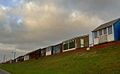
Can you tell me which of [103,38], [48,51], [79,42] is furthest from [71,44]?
[48,51]

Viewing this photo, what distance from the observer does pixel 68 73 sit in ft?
100

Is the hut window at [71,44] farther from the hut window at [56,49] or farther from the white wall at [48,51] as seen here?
the white wall at [48,51]

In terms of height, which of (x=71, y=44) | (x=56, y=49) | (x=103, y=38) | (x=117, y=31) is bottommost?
(x=56, y=49)

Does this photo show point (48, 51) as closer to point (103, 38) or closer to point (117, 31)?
point (103, 38)

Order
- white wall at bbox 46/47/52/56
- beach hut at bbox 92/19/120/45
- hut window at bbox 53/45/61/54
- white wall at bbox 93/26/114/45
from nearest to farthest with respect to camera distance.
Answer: beach hut at bbox 92/19/120/45 → white wall at bbox 93/26/114/45 → hut window at bbox 53/45/61/54 → white wall at bbox 46/47/52/56

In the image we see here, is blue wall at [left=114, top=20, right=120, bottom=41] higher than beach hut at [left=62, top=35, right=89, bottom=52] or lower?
→ higher

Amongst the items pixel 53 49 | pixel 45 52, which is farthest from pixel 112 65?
pixel 45 52

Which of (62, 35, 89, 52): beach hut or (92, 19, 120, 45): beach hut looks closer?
(92, 19, 120, 45): beach hut

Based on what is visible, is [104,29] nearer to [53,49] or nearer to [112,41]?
[112,41]

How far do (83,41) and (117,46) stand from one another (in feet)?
86.3

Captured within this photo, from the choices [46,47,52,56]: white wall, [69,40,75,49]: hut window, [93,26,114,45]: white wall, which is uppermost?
[93,26,114,45]: white wall

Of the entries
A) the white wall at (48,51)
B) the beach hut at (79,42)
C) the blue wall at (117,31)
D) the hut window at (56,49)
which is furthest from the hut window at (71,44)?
the blue wall at (117,31)

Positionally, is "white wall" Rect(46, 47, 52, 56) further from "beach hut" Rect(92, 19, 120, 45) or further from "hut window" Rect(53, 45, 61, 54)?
"beach hut" Rect(92, 19, 120, 45)

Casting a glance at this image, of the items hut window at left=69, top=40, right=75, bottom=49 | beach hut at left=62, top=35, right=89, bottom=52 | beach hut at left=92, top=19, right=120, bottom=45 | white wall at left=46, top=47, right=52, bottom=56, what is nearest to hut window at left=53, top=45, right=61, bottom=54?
white wall at left=46, top=47, right=52, bottom=56
